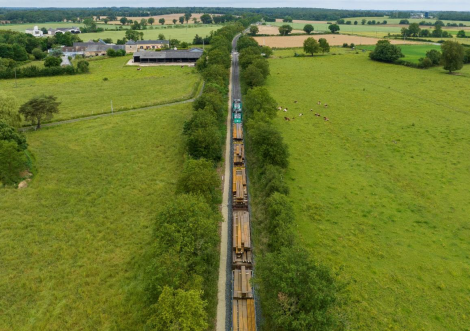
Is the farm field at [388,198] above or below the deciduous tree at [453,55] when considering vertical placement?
below

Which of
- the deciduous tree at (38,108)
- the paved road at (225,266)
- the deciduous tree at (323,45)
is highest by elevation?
the deciduous tree at (323,45)

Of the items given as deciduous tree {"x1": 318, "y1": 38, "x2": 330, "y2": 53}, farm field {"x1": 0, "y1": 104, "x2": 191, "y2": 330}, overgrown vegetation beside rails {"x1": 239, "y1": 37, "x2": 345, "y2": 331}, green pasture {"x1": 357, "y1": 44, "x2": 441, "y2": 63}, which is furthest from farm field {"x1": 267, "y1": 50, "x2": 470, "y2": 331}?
deciduous tree {"x1": 318, "y1": 38, "x2": 330, "y2": 53}

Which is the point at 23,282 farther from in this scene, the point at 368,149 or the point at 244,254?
the point at 368,149

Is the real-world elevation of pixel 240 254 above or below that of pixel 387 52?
below

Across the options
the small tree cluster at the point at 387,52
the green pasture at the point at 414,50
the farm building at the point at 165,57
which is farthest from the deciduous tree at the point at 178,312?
the green pasture at the point at 414,50

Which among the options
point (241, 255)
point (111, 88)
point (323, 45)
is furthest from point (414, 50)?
point (241, 255)

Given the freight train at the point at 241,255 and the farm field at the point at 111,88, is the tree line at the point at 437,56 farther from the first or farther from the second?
the freight train at the point at 241,255

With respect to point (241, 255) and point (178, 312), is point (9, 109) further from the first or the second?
point (178, 312)

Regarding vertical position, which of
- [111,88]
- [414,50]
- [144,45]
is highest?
[144,45]
